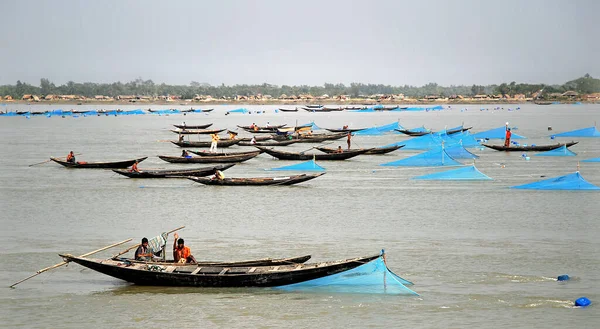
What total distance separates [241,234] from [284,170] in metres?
13.3

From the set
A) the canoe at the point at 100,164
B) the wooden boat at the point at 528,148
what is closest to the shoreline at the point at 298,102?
the wooden boat at the point at 528,148

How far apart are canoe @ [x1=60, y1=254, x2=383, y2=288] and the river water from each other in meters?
0.24

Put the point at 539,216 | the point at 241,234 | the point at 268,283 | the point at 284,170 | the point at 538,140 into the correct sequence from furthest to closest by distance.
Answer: the point at 538,140 < the point at 284,170 < the point at 539,216 < the point at 241,234 < the point at 268,283

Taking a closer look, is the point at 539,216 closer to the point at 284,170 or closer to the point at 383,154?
the point at 284,170

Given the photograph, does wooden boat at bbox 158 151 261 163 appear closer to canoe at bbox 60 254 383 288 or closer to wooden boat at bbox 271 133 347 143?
wooden boat at bbox 271 133 347 143

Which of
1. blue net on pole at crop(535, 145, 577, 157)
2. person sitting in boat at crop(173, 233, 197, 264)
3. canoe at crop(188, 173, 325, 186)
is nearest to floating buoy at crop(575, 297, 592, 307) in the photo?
person sitting in boat at crop(173, 233, 197, 264)

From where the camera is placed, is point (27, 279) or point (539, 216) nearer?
point (27, 279)

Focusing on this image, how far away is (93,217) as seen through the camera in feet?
71.3

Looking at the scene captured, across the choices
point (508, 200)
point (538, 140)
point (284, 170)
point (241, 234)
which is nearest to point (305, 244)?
point (241, 234)

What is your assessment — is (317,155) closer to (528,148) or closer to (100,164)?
(100,164)

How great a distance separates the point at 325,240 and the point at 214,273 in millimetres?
5495

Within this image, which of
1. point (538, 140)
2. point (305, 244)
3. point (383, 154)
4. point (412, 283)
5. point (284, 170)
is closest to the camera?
point (412, 283)

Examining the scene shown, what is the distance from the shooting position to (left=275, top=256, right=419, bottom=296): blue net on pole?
12.8m

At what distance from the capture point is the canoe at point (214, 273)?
12836 millimetres
